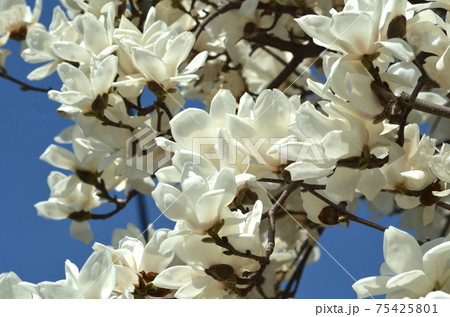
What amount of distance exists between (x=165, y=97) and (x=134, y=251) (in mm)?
184

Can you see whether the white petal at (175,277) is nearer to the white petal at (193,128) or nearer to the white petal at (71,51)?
the white petal at (193,128)

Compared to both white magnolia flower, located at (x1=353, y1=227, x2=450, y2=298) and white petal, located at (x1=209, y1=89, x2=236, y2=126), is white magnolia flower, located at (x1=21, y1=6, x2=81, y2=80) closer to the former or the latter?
white petal, located at (x1=209, y1=89, x2=236, y2=126)

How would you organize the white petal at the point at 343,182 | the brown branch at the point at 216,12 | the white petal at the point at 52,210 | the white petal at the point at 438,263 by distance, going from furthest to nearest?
the white petal at the point at 52,210, the brown branch at the point at 216,12, the white petal at the point at 343,182, the white petal at the point at 438,263

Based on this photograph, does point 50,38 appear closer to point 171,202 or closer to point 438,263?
point 171,202

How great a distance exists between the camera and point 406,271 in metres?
0.55

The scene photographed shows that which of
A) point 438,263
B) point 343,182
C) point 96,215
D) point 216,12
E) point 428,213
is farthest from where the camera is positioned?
point 96,215

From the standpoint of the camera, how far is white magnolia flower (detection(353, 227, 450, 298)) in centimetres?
53

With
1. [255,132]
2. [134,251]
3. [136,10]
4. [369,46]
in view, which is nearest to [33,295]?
[134,251]

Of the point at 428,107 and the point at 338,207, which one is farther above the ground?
the point at 428,107

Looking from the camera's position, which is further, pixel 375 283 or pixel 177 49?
pixel 177 49

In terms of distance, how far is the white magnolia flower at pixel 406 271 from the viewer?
53 cm

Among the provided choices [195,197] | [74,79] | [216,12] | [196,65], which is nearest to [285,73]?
[216,12]

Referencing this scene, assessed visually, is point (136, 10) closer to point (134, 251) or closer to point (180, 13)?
point (180, 13)

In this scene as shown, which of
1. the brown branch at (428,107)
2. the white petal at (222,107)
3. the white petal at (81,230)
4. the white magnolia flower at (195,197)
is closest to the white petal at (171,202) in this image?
the white magnolia flower at (195,197)
